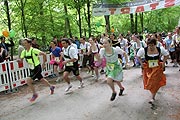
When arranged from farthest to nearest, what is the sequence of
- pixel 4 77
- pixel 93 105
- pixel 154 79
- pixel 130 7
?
pixel 130 7 < pixel 4 77 < pixel 93 105 < pixel 154 79

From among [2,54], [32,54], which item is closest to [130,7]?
[2,54]

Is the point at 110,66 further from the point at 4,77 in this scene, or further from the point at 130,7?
the point at 130,7

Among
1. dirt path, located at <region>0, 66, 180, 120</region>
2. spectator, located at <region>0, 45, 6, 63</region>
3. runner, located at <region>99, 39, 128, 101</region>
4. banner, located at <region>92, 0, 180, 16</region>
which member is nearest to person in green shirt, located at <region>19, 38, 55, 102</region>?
dirt path, located at <region>0, 66, 180, 120</region>

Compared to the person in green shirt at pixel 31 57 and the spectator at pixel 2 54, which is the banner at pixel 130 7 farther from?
the person in green shirt at pixel 31 57

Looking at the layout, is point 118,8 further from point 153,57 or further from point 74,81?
point 153,57

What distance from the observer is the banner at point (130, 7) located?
729 inches

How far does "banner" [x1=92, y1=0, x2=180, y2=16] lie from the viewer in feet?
60.7

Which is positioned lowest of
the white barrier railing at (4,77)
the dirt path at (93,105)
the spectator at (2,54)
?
the dirt path at (93,105)

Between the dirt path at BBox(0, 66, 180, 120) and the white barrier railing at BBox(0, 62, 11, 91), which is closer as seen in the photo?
the dirt path at BBox(0, 66, 180, 120)

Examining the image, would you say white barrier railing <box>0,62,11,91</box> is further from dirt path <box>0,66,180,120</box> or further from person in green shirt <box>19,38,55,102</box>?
person in green shirt <box>19,38,55,102</box>

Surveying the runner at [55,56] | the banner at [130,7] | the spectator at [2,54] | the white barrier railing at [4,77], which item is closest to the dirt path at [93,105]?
the white barrier railing at [4,77]

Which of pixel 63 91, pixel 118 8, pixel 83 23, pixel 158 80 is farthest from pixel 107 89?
pixel 83 23

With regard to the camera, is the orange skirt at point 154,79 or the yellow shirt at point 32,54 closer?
the orange skirt at point 154,79

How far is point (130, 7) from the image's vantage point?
20.0 m
